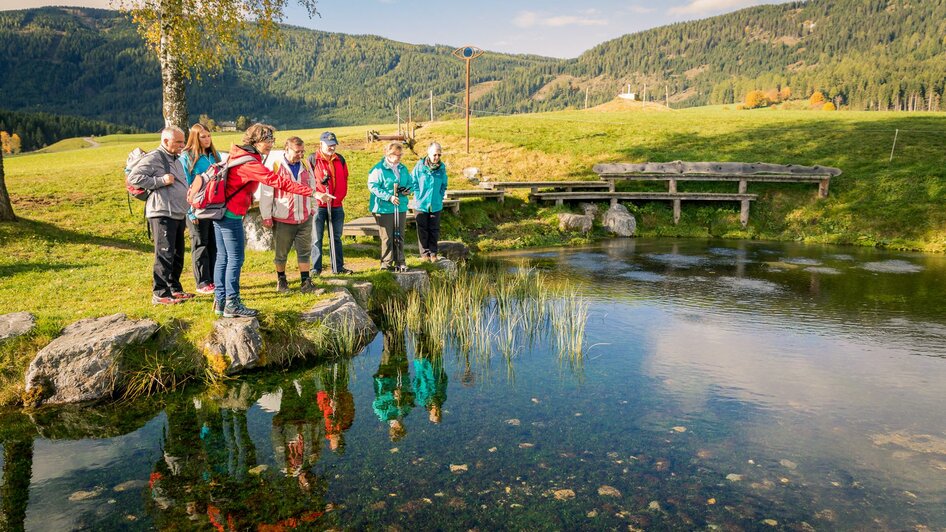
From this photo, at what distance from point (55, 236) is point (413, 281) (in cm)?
838

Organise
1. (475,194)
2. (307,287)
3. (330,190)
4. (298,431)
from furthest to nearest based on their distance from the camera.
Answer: (475,194), (330,190), (307,287), (298,431)

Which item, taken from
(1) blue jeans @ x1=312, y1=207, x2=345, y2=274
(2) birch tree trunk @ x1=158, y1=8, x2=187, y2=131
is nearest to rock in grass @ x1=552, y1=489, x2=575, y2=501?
(1) blue jeans @ x1=312, y1=207, x2=345, y2=274

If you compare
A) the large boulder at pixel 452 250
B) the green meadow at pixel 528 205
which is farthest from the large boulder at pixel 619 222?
the large boulder at pixel 452 250

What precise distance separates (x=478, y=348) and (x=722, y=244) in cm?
1279

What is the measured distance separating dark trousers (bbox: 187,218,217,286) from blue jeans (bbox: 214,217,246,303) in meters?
1.04

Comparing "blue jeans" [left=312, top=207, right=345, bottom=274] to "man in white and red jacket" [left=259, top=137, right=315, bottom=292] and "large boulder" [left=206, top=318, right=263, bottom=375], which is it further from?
"large boulder" [left=206, top=318, right=263, bottom=375]

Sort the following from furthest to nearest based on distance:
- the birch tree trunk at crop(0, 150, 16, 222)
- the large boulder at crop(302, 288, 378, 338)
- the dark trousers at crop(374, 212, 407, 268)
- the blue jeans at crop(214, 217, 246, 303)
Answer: the birch tree trunk at crop(0, 150, 16, 222), the dark trousers at crop(374, 212, 407, 268), the large boulder at crop(302, 288, 378, 338), the blue jeans at crop(214, 217, 246, 303)

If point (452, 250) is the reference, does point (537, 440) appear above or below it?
below

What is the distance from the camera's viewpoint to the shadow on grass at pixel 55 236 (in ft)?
41.4

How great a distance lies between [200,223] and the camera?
8727mm

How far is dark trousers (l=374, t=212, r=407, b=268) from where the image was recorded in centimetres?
1112

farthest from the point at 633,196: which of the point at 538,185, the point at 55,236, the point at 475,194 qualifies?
the point at 55,236

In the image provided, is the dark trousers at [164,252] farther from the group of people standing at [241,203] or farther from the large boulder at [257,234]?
the large boulder at [257,234]

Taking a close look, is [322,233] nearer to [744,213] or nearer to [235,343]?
[235,343]
